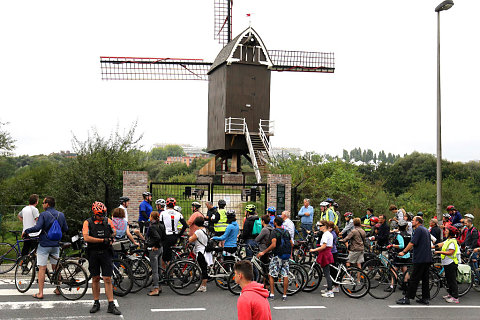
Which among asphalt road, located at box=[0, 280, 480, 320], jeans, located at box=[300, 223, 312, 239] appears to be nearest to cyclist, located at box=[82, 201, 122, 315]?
asphalt road, located at box=[0, 280, 480, 320]

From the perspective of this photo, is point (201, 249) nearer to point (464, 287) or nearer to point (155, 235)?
point (155, 235)

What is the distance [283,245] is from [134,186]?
8.50 metres

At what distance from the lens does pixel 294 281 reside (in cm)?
1079

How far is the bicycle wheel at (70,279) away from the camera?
9734mm

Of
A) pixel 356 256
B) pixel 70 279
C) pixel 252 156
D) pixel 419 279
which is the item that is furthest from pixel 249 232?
pixel 252 156

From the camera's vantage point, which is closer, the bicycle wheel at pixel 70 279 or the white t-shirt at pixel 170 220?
the bicycle wheel at pixel 70 279

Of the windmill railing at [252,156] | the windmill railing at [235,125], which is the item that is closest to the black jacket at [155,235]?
the windmill railing at [252,156]

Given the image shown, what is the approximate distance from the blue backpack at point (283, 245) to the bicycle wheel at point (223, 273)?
1.25 meters

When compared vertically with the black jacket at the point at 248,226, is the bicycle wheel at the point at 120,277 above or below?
below

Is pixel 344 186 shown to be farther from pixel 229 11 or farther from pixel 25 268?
pixel 229 11

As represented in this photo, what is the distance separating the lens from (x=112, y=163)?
18.8 m

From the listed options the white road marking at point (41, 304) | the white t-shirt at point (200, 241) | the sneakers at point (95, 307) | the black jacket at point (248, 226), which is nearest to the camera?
the sneakers at point (95, 307)

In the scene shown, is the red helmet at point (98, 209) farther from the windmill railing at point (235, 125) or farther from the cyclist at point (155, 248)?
the windmill railing at point (235, 125)

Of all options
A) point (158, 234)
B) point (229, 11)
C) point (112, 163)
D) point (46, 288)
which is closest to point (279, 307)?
point (158, 234)
